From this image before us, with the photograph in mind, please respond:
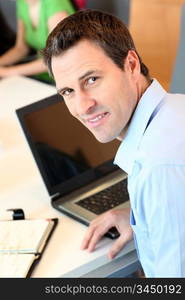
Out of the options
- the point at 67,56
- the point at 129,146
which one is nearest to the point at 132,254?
the point at 129,146

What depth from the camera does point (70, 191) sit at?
171 cm

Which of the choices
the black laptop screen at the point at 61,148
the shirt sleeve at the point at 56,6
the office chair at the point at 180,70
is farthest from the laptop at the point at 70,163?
the shirt sleeve at the point at 56,6

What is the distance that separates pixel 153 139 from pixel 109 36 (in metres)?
0.28

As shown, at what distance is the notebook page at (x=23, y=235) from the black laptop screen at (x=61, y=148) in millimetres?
136

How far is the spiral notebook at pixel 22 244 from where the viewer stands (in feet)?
4.64

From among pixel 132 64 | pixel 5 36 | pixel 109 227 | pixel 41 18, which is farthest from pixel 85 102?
pixel 5 36

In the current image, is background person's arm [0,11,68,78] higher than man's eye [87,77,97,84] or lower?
lower

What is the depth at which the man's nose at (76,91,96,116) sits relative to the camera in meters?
1.29

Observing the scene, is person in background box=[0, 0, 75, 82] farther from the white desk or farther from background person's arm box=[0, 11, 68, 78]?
the white desk

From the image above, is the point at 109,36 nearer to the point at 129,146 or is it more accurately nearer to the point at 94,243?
the point at 129,146

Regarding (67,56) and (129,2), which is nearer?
(67,56)

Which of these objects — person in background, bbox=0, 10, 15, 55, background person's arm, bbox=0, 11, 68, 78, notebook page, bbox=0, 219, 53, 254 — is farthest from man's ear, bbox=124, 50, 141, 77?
person in background, bbox=0, 10, 15, 55

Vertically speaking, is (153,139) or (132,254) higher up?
(153,139)

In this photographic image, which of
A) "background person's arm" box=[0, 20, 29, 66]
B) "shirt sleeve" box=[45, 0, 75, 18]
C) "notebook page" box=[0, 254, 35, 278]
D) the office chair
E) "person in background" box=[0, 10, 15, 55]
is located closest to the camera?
"notebook page" box=[0, 254, 35, 278]
